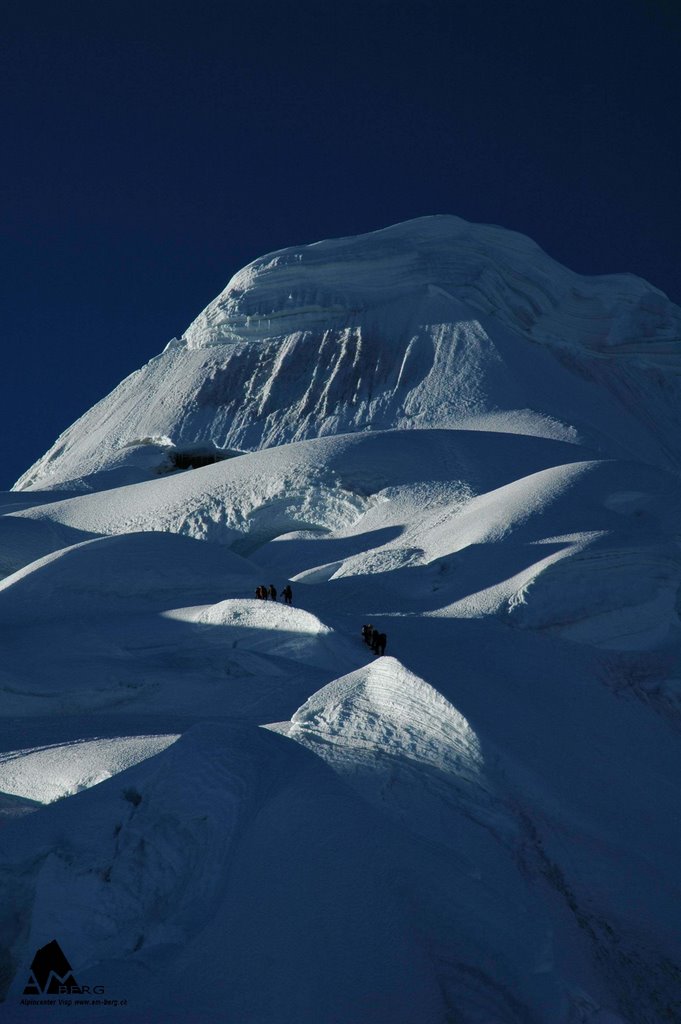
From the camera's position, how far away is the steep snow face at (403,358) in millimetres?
35125

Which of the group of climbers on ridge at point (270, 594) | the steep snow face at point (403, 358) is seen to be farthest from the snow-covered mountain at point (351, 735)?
the steep snow face at point (403, 358)

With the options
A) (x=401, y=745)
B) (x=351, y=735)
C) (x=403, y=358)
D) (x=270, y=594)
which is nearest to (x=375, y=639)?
(x=270, y=594)

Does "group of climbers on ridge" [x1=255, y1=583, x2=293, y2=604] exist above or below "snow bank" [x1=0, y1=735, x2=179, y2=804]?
below

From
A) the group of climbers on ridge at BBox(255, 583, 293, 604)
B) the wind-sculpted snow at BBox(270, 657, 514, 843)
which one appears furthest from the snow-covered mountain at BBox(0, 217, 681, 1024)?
the group of climbers on ridge at BBox(255, 583, 293, 604)

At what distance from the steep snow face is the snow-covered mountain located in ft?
8.52

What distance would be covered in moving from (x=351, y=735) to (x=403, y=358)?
29238 mm

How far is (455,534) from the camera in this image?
19.8m

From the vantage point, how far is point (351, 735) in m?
9.76

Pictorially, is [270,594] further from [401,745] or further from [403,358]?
[403,358]

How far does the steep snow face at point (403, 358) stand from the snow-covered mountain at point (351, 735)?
260 cm

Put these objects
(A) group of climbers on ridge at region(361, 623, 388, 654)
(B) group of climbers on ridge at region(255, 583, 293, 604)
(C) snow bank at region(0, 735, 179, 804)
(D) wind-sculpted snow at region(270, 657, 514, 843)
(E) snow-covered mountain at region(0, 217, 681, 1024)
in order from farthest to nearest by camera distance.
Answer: (B) group of climbers on ridge at region(255, 583, 293, 604) → (A) group of climbers on ridge at region(361, 623, 388, 654) → (C) snow bank at region(0, 735, 179, 804) → (D) wind-sculpted snow at region(270, 657, 514, 843) → (E) snow-covered mountain at region(0, 217, 681, 1024)

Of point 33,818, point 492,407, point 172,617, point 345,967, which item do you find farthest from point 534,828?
point 492,407

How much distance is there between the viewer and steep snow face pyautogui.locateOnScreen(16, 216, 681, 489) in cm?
3512

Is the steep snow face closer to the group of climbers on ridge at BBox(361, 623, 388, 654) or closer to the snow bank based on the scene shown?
the group of climbers on ridge at BBox(361, 623, 388, 654)
